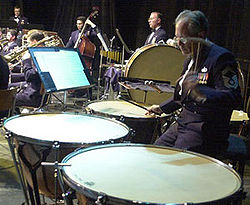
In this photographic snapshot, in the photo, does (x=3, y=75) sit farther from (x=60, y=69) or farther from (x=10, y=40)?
(x=10, y=40)

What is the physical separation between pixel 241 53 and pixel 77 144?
16.5 ft

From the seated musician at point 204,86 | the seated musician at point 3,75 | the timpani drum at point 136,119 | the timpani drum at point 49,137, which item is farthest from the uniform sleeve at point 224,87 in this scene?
the seated musician at point 3,75

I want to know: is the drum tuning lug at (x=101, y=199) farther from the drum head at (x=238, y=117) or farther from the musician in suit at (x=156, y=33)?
the musician in suit at (x=156, y=33)

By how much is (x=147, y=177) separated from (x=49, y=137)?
0.71 meters

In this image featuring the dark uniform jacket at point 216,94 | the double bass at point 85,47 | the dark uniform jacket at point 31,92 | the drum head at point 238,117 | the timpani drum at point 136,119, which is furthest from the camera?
the double bass at point 85,47

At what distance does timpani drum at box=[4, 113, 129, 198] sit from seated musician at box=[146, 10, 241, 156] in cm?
41

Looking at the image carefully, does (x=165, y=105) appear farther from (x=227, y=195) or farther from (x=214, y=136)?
(x=227, y=195)

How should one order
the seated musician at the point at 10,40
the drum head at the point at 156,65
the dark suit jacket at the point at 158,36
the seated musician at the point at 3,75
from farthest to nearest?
1. the seated musician at the point at 10,40
2. the dark suit jacket at the point at 158,36
3. the seated musician at the point at 3,75
4. the drum head at the point at 156,65

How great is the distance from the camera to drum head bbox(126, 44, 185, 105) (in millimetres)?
3527

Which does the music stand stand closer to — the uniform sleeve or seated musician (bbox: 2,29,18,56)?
the uniform sleeve

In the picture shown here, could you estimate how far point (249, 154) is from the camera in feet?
8.10

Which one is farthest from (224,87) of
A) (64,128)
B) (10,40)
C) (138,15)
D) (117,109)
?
(138,15)

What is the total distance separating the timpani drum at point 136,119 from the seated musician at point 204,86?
426mm

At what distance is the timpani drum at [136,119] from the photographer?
2.69 meters
